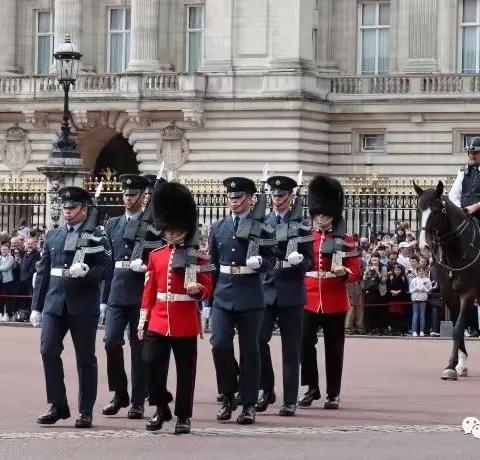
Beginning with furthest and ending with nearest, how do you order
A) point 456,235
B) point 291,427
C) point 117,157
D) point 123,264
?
point 117,157 < point 456,235 < point 123,264 < point 291,427

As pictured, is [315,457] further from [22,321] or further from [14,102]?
[14,102]

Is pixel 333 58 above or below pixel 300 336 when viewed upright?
above

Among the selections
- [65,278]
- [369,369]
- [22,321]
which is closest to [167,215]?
[65,278]

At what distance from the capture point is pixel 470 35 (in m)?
47.1

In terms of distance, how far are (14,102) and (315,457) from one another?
3604cm

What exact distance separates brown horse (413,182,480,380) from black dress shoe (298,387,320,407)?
2640 mm

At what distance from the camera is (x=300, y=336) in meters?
16.0

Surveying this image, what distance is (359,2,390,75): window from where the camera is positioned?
4788 centimetres

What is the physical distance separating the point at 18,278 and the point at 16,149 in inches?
723

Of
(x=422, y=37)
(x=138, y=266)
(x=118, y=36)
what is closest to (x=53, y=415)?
(x=138, y=266)

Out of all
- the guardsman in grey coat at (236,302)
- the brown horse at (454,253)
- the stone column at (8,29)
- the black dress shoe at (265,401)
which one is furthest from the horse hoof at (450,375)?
the stone column at (8,29)

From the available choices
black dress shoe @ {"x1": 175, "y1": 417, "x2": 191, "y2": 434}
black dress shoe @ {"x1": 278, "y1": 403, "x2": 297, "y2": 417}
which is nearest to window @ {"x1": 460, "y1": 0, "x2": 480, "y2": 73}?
black dress shoe @ {"x1": 278, "y1": 403, "x2": 297, "y2": 417}

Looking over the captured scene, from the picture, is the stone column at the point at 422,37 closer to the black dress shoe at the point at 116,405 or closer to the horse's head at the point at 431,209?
the horse's head at the point at 431,209

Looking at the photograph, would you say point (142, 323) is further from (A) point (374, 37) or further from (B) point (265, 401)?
(A) point (374, 37)
